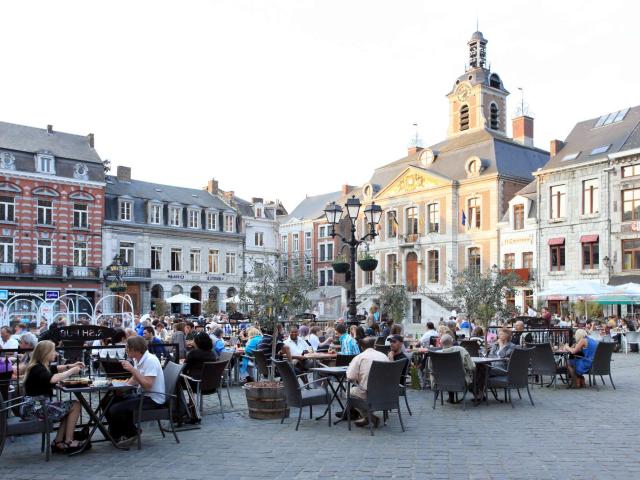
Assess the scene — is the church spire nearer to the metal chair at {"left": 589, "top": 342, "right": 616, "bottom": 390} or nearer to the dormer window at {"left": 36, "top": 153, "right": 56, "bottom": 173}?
the dormer window at {"left": 36, "top": 153, "right": 56, "bottom": 173}

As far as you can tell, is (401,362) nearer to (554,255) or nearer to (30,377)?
(30,377)

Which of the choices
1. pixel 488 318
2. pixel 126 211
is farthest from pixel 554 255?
pixel 126 211

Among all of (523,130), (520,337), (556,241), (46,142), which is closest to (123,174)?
(46,142)

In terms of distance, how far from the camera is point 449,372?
1012 cm

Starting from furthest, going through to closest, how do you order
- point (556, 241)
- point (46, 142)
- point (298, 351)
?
point (46, 142) < point (556, 241) < point (298, 351)

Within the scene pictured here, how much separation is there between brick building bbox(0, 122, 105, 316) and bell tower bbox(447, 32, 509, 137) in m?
25.9

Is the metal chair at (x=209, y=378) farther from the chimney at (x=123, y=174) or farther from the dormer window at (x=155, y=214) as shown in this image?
the chimney at (x=123, y=174)

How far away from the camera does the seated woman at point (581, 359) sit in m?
12.4

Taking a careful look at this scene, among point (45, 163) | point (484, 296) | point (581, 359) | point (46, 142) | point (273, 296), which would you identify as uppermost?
point (46, 142)

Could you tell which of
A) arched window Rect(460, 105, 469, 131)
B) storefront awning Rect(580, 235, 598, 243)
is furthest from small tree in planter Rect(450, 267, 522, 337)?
arched window Rect(460, 105, 469, 131)

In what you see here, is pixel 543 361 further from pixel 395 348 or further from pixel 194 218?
pixel 194 218

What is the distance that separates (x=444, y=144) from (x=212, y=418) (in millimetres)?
40433

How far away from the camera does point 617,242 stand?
31.7 metres

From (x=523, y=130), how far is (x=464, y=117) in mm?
4666
